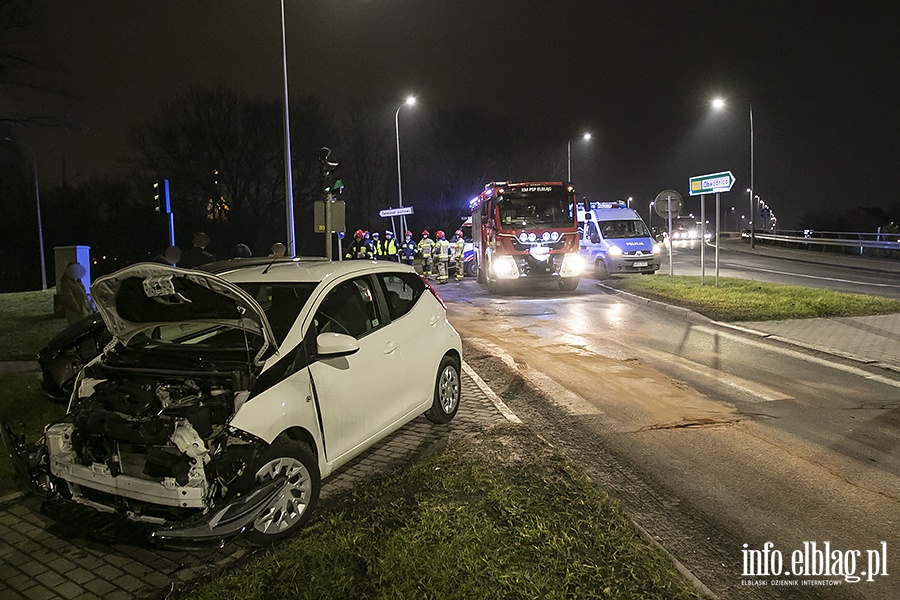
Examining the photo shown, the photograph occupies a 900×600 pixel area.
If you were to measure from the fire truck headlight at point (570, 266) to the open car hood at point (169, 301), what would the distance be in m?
14.7

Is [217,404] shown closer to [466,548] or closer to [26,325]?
[466,548]

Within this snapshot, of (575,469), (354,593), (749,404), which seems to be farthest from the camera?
(749,404)

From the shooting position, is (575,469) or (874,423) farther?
→ (874,423)

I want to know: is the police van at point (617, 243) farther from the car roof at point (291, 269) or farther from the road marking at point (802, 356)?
the car roof at point (291, 269)

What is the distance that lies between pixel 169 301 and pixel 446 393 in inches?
117

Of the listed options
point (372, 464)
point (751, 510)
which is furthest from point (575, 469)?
point (372, 464)

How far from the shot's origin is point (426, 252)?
78.7 ft

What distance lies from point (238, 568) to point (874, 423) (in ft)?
19.9

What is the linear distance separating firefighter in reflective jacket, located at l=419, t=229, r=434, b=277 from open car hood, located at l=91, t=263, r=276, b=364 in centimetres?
1928

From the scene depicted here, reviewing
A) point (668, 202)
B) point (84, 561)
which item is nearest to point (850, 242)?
point (668, 202)

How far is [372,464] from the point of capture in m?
5.46

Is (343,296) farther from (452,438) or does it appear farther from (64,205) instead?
(64,205)

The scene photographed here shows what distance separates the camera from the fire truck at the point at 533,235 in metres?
18.3

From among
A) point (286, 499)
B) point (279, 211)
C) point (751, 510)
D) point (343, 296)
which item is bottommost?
point (751, 510)
